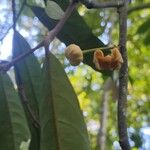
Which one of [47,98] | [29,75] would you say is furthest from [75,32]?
[47,98]

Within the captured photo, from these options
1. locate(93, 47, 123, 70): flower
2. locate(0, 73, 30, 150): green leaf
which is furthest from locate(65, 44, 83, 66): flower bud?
locate(0, 73, 30, 150): green leaf

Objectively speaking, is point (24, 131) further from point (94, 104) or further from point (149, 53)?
point (94, 104)

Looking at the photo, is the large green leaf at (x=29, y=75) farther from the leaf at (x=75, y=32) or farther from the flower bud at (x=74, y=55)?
the flower bud at (x=74, y=55)

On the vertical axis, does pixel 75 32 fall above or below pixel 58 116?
above

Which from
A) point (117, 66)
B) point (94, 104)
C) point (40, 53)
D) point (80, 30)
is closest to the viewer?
point (117, 66)

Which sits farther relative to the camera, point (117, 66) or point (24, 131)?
point (24, 131)

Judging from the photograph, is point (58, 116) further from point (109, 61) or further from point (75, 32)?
point (75, 32)

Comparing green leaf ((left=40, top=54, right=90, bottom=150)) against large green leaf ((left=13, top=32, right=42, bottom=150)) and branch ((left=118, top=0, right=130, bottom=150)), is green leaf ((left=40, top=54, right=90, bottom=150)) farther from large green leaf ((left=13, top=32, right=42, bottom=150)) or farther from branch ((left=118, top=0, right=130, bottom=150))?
large green leaf ((left=13, top=32, right=42, bottom=150))

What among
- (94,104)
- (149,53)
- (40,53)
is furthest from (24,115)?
(94,104)
